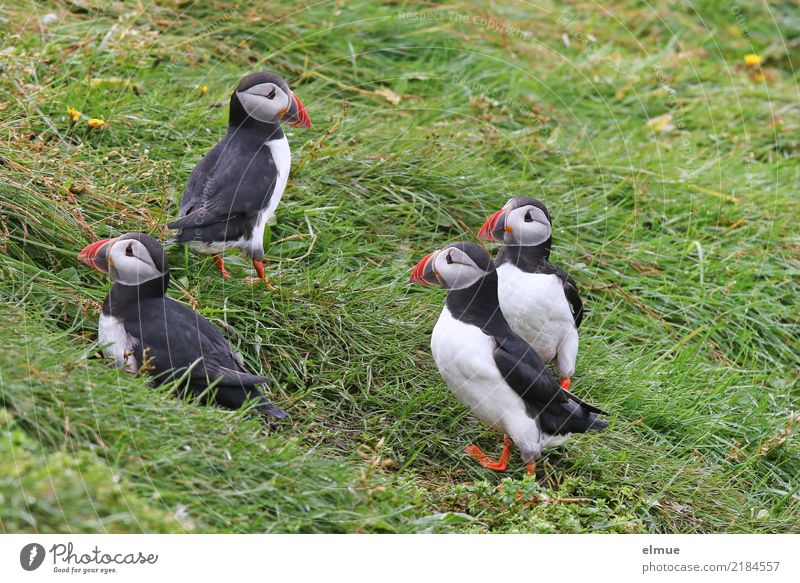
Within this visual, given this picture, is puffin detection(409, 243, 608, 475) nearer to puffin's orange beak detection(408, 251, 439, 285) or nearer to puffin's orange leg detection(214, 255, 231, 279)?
puffin's orange beak detection(408, 251, 439, 285)

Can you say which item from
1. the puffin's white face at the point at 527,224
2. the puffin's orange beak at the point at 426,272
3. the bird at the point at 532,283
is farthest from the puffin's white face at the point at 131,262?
the puffin's white face at the point at 527,224

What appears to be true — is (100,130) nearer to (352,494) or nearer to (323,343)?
(323,343)

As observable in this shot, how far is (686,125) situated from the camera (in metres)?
7.75

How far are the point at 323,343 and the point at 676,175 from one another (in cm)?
328

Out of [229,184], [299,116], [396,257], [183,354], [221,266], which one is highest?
[299,116]

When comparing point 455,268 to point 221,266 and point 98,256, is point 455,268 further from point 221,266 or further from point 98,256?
point 98,256

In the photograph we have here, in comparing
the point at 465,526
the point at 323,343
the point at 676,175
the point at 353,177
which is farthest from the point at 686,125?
the point at 465,526

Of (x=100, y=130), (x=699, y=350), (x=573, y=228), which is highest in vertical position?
(x=100, y=130)

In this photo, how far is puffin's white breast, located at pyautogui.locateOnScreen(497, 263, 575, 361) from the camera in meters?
4.74

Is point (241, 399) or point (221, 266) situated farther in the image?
point (221, 266)

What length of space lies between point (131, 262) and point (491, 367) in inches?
61.7

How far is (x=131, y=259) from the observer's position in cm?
397
